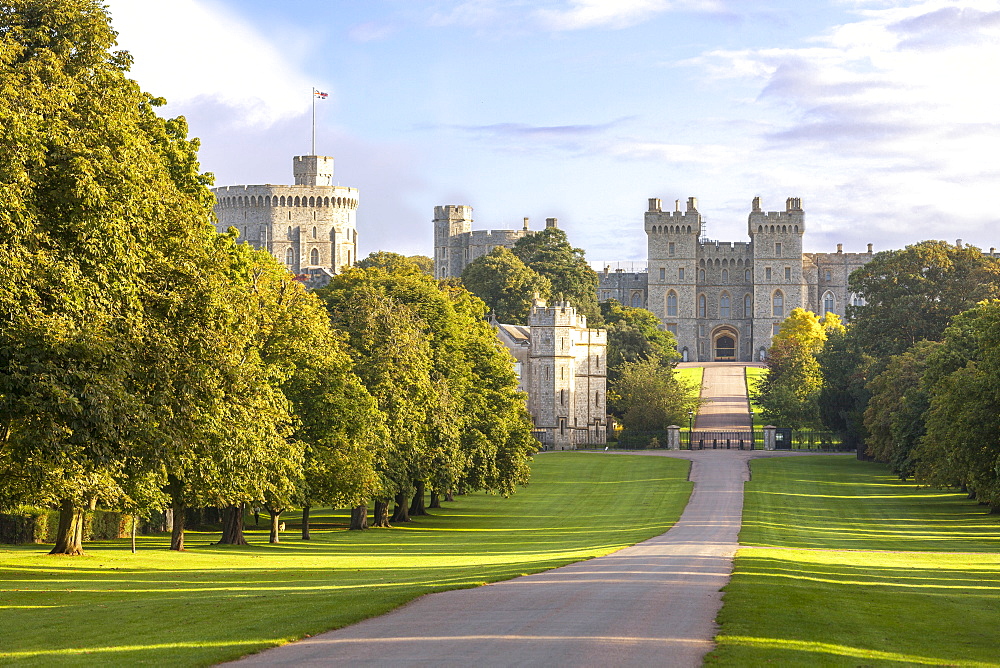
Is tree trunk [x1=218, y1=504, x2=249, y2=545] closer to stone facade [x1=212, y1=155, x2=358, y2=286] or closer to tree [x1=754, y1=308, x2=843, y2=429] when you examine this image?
tree [x1=754, y1=308, x2=843, y2=429]

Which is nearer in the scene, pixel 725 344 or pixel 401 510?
pixel 401 510

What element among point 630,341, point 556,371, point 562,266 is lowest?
point 556,371

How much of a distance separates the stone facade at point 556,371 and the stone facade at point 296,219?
66.5 m

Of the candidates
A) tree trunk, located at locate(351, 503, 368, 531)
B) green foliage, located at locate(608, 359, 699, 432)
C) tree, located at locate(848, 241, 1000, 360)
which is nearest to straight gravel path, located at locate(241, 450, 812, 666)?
tree trunk, located at locate(351, 503, 368, 531)

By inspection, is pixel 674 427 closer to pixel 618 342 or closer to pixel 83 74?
pixel 618 342

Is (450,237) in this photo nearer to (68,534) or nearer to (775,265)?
(775,265)

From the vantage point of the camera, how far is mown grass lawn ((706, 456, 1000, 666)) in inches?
516

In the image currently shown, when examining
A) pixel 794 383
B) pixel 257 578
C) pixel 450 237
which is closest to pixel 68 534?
pixel 257 578

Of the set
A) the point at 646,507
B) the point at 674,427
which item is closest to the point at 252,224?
the point at 674,427

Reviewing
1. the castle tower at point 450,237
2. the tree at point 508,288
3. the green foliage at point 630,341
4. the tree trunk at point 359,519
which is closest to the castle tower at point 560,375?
the green foliage at point 630,341

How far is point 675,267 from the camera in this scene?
5148 inches

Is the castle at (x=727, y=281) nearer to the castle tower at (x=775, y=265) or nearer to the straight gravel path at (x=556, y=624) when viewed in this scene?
the castle tower at (x=775, y=265)

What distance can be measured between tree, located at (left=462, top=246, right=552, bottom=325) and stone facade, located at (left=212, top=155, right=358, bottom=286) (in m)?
50.5

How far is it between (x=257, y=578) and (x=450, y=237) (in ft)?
Answer: 435
